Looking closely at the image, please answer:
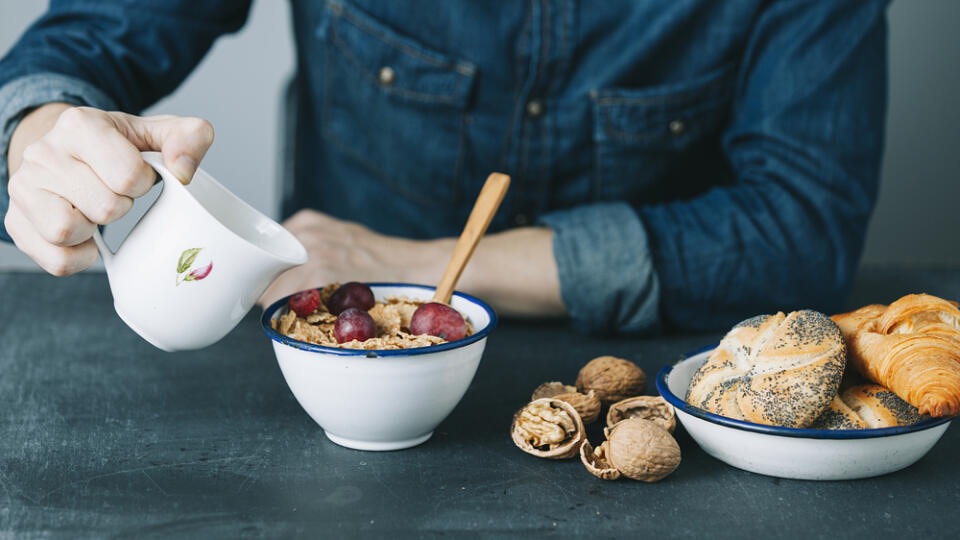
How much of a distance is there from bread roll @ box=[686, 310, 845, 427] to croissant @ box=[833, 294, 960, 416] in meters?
0.04

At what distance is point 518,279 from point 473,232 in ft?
0.83

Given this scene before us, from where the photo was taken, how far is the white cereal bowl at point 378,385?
0.65 m

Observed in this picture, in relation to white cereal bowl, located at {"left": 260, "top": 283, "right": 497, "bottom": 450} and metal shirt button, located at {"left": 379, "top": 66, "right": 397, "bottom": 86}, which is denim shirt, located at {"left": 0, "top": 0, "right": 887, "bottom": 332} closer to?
metal shirt button, located at {"left": 379, "top": 66, "right": 397, "bottom": 86}

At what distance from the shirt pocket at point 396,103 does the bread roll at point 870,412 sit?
74 centimetres

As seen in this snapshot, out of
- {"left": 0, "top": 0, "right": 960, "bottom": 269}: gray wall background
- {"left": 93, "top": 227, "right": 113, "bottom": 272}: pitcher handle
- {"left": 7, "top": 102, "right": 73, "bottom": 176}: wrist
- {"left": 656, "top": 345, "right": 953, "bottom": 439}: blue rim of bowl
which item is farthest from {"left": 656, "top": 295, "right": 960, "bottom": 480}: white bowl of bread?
{"left": 0, "top": 0, "right": 960, "bottom": 269}: gray wall background

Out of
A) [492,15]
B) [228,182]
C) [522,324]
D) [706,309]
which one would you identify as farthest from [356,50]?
[228,182]

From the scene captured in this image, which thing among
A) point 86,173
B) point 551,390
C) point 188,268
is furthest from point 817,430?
point 86,173

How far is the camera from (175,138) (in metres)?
0.67

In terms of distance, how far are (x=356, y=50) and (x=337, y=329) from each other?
2.26ft

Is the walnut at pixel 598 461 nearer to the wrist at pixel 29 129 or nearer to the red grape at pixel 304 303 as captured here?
the red grape at pixel 304 303

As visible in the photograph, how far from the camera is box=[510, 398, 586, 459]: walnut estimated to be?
0.68 meters

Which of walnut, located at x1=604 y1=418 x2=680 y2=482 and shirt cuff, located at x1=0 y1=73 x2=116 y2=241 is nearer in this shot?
walnut, located at x1=604 y1=418 x2=680 y2=482

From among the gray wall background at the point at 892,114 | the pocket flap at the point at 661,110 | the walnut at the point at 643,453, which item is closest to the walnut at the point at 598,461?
the walnut at the point at 643,453

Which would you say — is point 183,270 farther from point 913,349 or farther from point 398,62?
point 398,62
